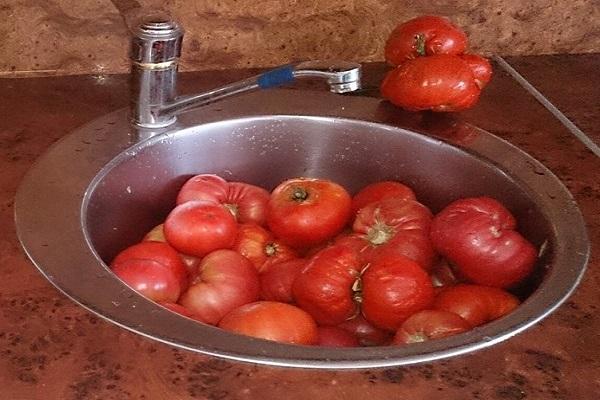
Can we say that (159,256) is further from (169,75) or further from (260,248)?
(169,75)

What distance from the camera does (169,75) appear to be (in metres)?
1.04

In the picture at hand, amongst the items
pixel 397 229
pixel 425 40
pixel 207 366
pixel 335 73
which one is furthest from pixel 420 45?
pixel 207 366

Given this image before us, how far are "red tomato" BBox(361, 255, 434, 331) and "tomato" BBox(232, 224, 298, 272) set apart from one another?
168mm

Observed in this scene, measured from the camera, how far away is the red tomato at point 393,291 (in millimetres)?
863

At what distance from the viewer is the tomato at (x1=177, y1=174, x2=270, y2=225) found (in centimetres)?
105

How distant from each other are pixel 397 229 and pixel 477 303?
15cm

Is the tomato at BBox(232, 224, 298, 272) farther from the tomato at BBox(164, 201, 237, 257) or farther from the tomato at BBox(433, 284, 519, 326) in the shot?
the tomato at BBox(433, 284, 519, 326)

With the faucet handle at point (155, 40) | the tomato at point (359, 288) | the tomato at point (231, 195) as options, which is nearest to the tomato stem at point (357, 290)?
the tomato at point (359, 288)

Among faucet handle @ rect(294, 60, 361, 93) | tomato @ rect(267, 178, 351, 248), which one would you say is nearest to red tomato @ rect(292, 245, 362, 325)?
tomato @ rect(267, 178, 351, 248)

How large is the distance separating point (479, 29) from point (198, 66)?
43cm

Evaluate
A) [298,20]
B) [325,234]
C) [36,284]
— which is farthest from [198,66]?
[36,284]

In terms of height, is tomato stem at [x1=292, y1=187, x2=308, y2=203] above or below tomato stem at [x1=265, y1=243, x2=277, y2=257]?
above

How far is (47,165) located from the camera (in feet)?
3.26

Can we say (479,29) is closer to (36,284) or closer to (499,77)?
(499,77)
